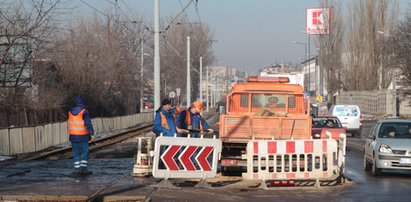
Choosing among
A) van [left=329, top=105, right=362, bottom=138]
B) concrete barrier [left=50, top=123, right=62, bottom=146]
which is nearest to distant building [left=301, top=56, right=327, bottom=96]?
van [left=329, top=105, right=362, bottom=138]

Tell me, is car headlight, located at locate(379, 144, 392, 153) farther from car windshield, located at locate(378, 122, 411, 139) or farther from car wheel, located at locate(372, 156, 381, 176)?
car windshield, located at locate(378, 122, 411, 139)

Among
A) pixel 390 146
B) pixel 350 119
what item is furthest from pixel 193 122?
pixel 350 119

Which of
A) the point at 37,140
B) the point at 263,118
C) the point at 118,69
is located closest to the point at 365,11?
the point at 118,69

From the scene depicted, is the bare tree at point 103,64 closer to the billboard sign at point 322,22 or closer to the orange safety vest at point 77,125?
the billboard sign at point 322,22

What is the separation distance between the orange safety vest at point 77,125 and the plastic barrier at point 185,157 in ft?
9.01

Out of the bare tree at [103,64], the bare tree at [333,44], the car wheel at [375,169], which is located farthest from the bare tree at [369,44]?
the car wheel at [375,169]

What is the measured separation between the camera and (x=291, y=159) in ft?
48.9

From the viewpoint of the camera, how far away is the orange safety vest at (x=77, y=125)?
1655 centimetres

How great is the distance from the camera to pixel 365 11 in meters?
71.2

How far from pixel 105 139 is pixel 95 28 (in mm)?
34064

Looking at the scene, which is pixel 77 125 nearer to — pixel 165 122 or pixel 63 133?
pixel 165 122

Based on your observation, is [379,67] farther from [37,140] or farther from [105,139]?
[37,140]

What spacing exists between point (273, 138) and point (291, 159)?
133 centimetres

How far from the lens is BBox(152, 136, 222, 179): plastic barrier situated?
14.2 m
